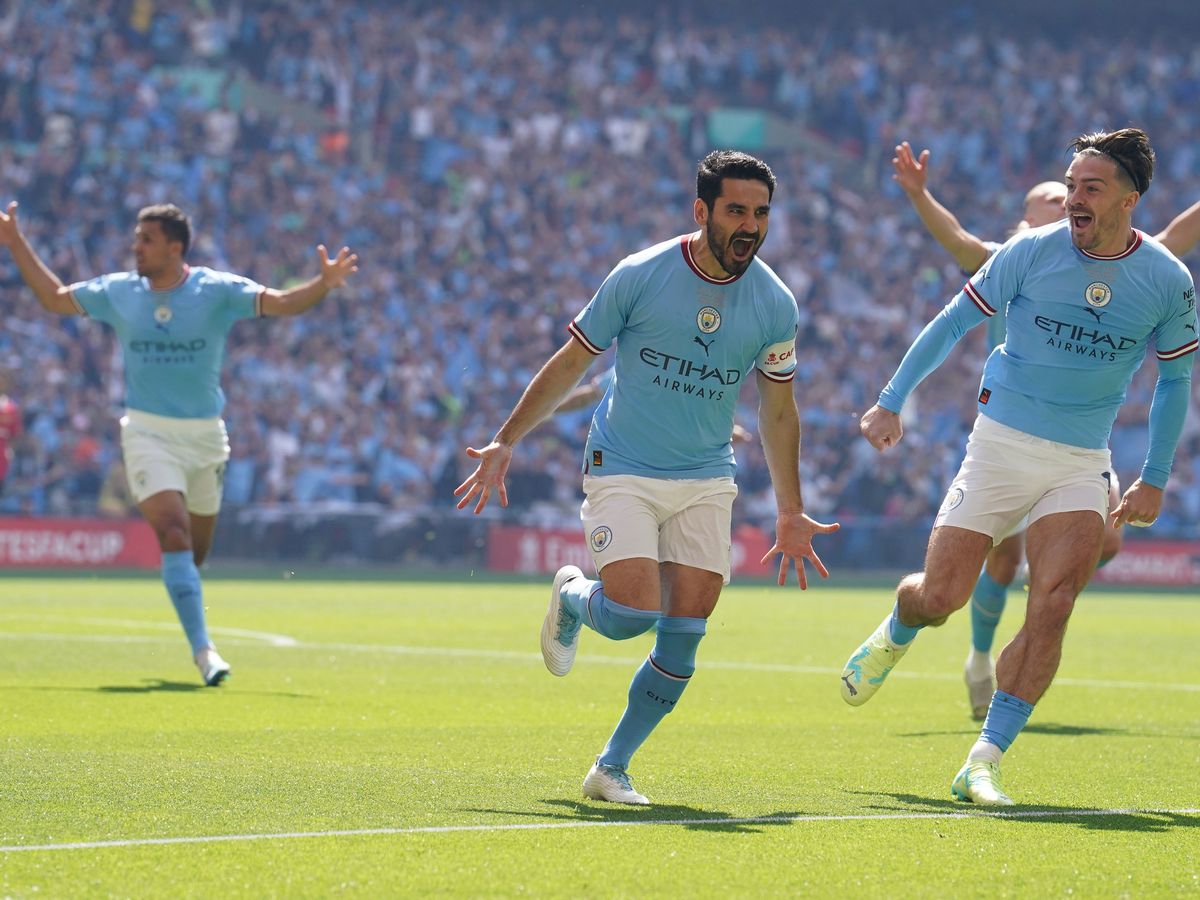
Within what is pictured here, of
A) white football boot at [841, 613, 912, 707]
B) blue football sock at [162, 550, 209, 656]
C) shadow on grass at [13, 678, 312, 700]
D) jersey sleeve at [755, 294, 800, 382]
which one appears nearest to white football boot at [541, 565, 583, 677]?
jersey sleeve at [755, 294, 800, 382]

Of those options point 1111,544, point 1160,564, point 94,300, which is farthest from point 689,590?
point 1160,564

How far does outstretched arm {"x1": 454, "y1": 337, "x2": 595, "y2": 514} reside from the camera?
278 inches

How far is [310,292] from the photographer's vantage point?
12.1 meters

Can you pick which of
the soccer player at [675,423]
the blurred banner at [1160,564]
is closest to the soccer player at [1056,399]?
the soccer player at [675,423]

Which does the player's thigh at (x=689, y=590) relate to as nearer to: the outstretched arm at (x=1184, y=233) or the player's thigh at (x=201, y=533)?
the outstretched arm at (x=1184, y=233)

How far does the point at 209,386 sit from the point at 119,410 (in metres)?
16.9

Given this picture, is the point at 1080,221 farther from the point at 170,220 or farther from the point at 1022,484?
the point at 170,220

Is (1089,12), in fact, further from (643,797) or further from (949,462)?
(643,797)

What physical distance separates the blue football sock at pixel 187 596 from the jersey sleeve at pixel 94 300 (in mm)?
1651

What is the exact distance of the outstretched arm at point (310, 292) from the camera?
12.0 metres

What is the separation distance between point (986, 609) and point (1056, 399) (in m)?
3.03

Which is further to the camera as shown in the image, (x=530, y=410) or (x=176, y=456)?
(x=176, y=456)

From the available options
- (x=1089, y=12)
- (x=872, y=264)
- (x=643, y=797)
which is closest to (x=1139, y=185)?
(x=643, y=797)

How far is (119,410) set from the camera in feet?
94.2
